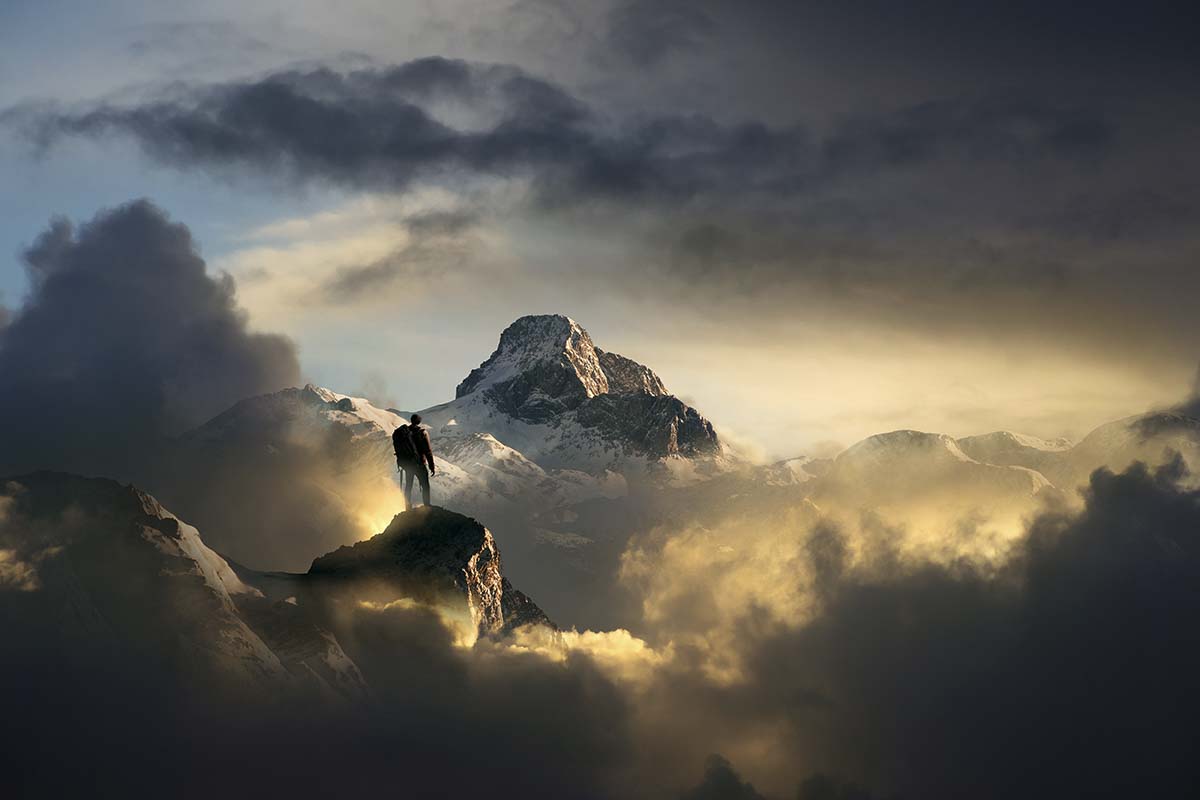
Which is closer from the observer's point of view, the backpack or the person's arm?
the person's arm

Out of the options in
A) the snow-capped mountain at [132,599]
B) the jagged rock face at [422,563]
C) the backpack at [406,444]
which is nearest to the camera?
the snow-capped mountain at [132,599]

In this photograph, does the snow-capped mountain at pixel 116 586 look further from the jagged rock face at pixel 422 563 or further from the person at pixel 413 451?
the jagged rock face at pixel 422 563

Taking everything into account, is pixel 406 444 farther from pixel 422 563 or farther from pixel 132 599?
pixel 132 599

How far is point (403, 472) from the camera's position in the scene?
167 metres

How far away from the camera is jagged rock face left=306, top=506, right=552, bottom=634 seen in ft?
593

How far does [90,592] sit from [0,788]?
942 inches

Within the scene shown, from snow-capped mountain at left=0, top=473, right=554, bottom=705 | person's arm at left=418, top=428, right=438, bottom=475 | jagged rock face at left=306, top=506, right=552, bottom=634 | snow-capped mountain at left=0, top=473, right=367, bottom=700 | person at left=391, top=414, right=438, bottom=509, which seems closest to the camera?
snow-capped mountain at left=0, top=473, right=367, bottom=700

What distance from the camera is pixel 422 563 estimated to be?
183m

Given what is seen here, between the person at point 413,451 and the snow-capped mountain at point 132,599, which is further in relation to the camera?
the person at point 413,451

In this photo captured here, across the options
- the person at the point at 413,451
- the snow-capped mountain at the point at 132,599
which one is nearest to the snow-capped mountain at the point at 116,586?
the snow-capped mountain at the point at 132,599

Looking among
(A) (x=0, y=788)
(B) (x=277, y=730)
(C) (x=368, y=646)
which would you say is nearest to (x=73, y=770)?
(A) (x=0, y=788)

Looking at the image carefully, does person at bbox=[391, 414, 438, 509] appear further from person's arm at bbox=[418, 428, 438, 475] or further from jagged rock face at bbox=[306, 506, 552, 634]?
jagged rock face at bbox=[306, 506, 552, 634]

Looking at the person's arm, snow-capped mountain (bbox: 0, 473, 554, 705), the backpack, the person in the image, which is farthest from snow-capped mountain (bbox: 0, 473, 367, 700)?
the person's arm

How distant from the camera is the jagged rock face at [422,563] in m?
181
